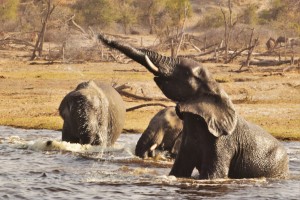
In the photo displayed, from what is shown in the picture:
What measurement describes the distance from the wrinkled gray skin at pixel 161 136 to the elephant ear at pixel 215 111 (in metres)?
3.53

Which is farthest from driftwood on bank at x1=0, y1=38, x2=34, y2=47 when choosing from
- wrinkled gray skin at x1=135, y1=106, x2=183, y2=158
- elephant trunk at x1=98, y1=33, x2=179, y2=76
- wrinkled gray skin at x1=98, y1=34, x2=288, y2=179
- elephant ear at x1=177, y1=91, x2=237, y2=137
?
elephant trunk at x1=98, y1=33, x2=179, y2=76

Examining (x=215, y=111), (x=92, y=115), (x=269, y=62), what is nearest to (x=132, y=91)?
(x=92, y=115)

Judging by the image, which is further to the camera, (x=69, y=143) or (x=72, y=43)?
(x=72, y=43)

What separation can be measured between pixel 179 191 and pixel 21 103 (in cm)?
1195

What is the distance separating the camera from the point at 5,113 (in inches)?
760

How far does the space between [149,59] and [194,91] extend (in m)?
0.74

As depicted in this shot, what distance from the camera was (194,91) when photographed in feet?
29.3

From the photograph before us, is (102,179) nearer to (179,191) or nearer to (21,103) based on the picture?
(179,191)

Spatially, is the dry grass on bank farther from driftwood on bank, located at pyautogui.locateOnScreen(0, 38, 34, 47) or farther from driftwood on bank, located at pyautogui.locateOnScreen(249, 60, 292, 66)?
driftwood on bank, located at pyautogui.locateOnScreen(0, 38, 34, 47)

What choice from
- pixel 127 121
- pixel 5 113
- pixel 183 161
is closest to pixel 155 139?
pixel 183 161

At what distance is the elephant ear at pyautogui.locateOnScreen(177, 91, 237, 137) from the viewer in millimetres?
8867

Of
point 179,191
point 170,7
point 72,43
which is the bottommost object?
point 179,191

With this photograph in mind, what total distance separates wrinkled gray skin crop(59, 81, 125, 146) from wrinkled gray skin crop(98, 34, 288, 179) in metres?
4.03

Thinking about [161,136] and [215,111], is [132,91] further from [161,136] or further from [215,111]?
[215,111]
